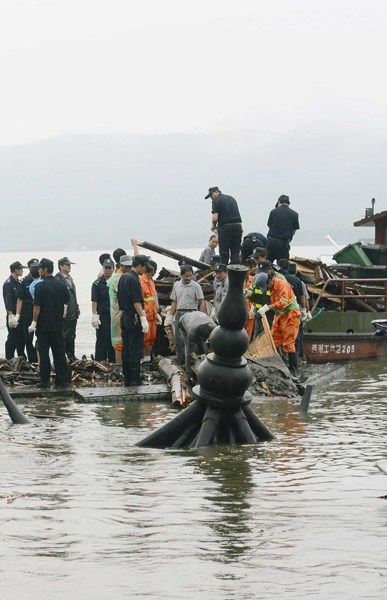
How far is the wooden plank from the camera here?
52.9 ft

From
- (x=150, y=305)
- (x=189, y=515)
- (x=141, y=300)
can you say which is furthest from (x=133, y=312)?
(x=189, y=515)

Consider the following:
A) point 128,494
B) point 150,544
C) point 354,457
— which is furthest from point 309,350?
point 150,544

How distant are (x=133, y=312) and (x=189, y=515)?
8.01 m

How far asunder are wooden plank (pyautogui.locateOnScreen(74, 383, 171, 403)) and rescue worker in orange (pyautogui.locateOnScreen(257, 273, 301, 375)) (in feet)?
8.32

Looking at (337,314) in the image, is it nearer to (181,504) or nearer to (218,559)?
(181,504)

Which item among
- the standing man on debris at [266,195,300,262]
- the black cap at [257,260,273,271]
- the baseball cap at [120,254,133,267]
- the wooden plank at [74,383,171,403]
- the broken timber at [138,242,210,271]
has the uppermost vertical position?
the standing man on debris at [266,195,300,262]

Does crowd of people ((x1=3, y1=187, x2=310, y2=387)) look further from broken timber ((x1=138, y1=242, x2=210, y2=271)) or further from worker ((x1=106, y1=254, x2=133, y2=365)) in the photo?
broken timber ((x1=138, y1=242, x2=210, y2=271))

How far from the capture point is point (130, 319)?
54.4 ft

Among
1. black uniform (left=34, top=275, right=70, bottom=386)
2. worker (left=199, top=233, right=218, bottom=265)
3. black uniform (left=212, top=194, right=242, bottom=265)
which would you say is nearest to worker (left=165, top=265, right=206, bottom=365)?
black uniform (left=34, top=275, right=70, bottom=386)

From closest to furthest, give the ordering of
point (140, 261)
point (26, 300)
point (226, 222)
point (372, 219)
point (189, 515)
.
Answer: point (189, 515)
point (140, 261)
point (26, 300)
point (226, 222)
point (372, 219)

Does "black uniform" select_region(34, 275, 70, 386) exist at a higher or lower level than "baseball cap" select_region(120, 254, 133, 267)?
lower

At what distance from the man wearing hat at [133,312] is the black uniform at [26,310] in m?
3.96

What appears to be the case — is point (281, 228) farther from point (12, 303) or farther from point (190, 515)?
point (190, 515)

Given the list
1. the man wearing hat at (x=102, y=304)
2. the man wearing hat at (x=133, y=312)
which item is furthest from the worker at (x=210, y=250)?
the man wearing hat at (x=133, y=312)
